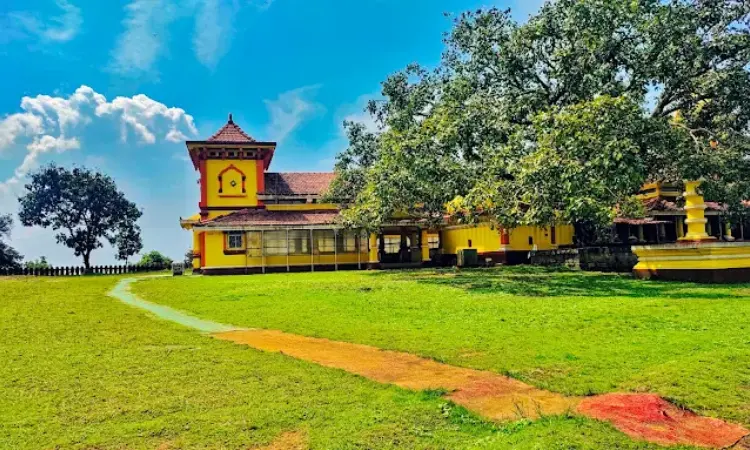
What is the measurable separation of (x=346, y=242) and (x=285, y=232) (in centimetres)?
354

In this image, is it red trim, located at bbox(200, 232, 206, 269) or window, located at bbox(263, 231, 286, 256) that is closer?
red trim, located at bbox(200, 232, 206, 269)

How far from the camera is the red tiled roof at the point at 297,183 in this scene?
32688 millimetres

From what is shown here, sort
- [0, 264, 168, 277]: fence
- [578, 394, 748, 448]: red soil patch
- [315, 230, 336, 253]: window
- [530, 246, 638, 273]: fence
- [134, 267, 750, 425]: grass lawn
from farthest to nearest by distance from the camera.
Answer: [0, 264, 168, 277]: fence → [315, 230, 336, 253]: window → [530, 246, 638, 273]: fence → [134, 267, 750, 425]: grass lawn → [578, 394, 748, 448]: red soil patch

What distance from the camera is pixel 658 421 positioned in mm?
4059

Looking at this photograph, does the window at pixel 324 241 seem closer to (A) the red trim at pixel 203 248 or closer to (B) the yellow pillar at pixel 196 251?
(A) the red trim at pixel 203 248

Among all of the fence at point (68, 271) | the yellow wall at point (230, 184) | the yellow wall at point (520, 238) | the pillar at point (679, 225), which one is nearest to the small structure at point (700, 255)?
A: the yellow wall at point (520, 238)

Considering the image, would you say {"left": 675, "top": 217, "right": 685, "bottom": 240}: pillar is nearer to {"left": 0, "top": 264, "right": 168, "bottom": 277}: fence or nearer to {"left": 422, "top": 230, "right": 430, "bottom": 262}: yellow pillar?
{"left": 422, "top": 230, "right": 430, "bottom": 262}: yellow pillar

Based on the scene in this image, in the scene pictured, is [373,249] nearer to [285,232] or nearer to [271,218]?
[285,232]

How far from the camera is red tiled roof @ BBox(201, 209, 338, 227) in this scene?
28.8 m

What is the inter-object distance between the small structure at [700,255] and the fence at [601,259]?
4637 millimetres

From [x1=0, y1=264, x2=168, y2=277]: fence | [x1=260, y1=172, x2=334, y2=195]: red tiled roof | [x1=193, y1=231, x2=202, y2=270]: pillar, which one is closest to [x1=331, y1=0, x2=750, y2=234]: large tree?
[x1=260, y1=172, x2=334, y2=195]: red tiled roof

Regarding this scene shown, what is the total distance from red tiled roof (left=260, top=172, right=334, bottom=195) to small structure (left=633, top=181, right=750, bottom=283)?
19.6 meters

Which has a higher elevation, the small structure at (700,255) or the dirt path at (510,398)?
the small structure at (700,255)

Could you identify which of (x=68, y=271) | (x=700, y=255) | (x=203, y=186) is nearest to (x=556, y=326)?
(x=700, y=255)
